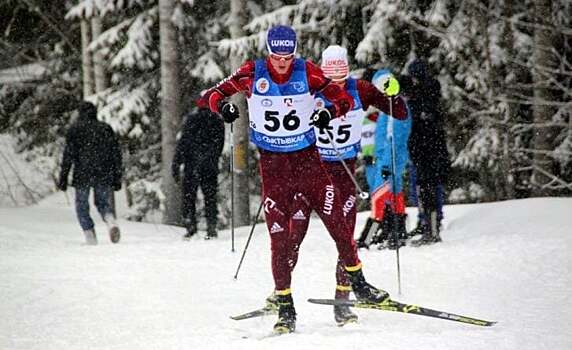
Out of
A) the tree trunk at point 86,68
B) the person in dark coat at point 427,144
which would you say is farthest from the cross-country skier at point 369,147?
the tree trunk at point 86,68

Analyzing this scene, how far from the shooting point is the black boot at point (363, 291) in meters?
6.18

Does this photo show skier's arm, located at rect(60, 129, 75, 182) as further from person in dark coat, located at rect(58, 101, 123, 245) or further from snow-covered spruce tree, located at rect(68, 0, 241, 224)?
snow-covered spruce tree, located at rect(68, 0, 241, 224)

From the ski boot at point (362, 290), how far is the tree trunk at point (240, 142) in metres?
8.54

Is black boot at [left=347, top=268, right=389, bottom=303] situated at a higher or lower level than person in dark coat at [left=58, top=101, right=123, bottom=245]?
lower

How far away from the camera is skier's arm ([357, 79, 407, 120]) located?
266 inches

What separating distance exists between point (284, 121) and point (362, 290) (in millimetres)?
1408

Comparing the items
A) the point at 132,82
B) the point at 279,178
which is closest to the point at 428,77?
the point at 279,178

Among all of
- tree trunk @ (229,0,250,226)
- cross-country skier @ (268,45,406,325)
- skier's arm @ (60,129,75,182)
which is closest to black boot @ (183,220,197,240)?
skier's arm @ (60,129,75,182)

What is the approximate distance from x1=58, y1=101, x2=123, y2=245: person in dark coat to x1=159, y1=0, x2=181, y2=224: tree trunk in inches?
206

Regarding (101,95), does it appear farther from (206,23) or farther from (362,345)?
(362,345)

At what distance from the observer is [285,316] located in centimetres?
596

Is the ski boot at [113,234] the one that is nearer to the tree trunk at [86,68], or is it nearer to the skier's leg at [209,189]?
the skier's leg at [209,189]

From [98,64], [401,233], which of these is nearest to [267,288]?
[401,233]

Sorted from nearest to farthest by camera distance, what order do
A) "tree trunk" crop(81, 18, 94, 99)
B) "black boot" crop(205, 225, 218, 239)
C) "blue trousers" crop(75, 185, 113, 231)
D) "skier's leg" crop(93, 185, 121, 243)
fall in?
"blue trousers" crop(75, 185, 113, 231)
"skier's leg" crop(93, 185, 121, 243)
"black boot" crop(205, 225, 218, 239)
"tree trunk" crop(81, 18, 94, 99)
